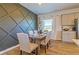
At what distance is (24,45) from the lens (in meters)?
1.47

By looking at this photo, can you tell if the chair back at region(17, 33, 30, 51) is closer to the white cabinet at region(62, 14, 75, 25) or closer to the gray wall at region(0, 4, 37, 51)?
the gray wall at region(0, 4, 37, 51)

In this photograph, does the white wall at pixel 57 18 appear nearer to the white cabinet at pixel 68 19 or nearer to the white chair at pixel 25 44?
the white cabinet at pixel 68 19

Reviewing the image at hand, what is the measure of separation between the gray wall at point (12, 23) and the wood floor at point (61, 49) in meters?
0.19

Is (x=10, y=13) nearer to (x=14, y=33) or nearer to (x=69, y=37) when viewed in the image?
(x=14, y=33)

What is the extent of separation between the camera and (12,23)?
51.8 inches

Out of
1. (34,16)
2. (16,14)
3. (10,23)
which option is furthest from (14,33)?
(34,16)

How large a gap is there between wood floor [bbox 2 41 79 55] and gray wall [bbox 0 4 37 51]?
0.19 metres

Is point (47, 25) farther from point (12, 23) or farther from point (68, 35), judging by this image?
point (12, 23)

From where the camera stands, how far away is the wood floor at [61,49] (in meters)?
1.17

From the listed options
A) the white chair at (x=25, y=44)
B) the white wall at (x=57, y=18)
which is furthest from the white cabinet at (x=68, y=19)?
the white chair at (x=25, y=44)

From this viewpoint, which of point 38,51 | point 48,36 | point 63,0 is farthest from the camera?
point 48,36

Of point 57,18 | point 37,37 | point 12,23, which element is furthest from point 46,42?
point 12,23

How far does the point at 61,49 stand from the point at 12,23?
77 cm
